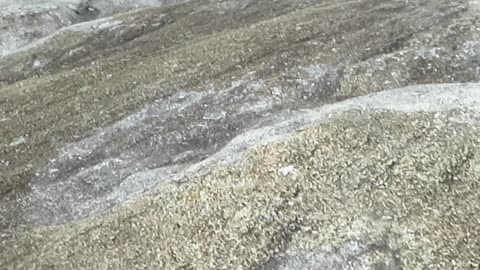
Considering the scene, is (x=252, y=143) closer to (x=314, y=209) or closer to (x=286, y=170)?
(x=286, y=170)

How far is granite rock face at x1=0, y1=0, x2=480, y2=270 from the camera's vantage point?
19375 millimetres

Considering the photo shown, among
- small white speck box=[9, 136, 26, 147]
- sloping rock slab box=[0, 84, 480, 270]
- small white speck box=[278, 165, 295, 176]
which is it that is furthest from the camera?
small white speck box=[9, 136, 26, 147]

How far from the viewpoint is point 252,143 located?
Result: 25531mm

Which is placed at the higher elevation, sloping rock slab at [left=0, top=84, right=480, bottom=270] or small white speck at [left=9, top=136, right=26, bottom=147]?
sloping rock slab at [left=0, top=84, right=480, bottom=270]

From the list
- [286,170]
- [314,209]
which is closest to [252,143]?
[286,170]

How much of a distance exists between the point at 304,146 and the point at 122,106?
15.5 m

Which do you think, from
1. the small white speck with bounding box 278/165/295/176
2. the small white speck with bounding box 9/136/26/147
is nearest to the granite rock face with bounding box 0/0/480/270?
the small white speck with bounding box 278/165/295/176

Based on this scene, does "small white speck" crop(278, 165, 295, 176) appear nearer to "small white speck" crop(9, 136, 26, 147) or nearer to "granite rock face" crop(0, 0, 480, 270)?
"granite rock face" crop(0, 0, 480, 270)

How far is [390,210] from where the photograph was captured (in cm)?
1966

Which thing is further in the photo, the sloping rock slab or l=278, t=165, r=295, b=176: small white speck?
l=278, t=165, r=295, b=176: small white speck

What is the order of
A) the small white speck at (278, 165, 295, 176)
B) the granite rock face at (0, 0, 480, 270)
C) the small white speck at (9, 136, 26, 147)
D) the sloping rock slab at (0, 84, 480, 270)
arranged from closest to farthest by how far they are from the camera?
the sloping rock slab at (0, 84, 480, 270)
the granite rock face at (0, 0, 480, 270)
the small white speck at (278, 165, 295, 176)
the small white speck at (9, 136, 26, 147)

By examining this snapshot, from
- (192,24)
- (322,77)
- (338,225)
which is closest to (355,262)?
(338,225)

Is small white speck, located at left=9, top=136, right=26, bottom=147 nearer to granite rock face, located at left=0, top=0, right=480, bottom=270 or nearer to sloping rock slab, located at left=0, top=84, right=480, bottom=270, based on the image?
granite rock face, located at left=0, top=0, right=480, bottom=270

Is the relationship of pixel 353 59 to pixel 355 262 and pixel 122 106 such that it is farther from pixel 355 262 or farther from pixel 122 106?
pixel 355 262
